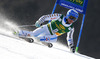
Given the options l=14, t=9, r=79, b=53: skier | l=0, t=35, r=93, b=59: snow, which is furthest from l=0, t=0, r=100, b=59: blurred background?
l=0, t=35, r=93, b=59: snow

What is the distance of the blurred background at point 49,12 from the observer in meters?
6.21

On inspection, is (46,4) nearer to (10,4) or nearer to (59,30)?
(10,4)

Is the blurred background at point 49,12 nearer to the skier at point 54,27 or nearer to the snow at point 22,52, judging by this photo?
the skier at point 54,27

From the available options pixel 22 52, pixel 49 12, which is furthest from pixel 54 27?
pixel 49 12

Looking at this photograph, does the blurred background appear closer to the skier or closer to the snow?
the skier

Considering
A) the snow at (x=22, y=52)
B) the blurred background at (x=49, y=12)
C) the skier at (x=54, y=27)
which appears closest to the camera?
the snow at (x=22, y=52)

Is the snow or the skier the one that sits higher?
the skier

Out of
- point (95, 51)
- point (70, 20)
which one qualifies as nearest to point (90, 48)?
point (95, 51)

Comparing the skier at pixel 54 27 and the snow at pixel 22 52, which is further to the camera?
the skier at pixel 54 27

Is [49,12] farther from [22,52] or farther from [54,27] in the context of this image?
[22,52]

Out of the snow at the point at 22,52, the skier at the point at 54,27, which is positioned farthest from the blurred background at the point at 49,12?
the snow at the point at 22,52

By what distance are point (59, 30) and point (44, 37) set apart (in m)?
0.39

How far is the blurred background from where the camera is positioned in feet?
20.4

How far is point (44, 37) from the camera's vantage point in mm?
3879
